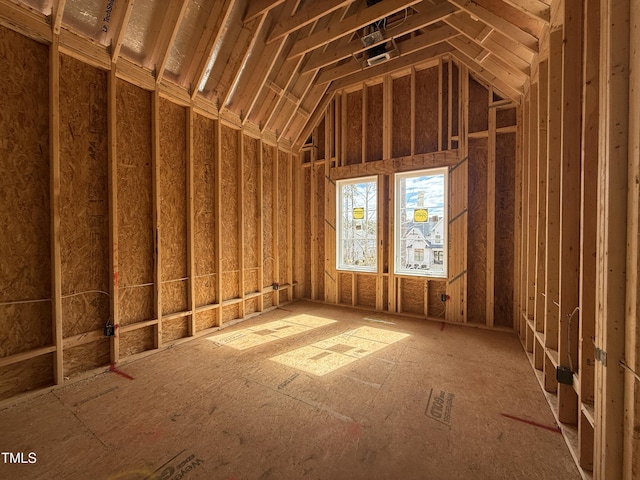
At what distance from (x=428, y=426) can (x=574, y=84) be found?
9.99 ft

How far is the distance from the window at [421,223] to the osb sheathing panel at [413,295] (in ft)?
0.60

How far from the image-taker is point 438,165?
4883mm

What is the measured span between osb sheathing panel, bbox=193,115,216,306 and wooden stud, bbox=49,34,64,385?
1645 mm

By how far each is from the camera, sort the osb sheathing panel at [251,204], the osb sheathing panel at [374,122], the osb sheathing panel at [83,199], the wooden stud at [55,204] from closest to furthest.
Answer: the wooden stud at [55,204], the osb sheathing panel at [83,199], the osb sheathing panel at [251,204], the osb sheathing panel at [374,122]

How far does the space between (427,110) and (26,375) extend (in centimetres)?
681

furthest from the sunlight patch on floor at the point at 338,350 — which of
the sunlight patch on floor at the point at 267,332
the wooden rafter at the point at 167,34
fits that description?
the wooden rafter at the point at 167,34

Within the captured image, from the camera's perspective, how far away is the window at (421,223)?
16.4 ft

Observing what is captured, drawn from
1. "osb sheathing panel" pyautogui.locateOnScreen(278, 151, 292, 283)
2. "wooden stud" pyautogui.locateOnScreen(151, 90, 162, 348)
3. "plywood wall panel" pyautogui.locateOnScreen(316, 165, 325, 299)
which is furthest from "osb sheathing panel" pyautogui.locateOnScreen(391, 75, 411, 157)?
"wooden stud" pyautogui.locateOnScreen(151, 90, 162, 348)

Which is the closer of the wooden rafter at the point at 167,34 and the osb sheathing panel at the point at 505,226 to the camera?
the wooden rafter at the point at 167,34

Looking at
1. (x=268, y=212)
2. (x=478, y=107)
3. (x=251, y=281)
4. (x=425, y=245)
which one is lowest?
(x=251, y=281)

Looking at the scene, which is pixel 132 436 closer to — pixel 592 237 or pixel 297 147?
pixel 592 237

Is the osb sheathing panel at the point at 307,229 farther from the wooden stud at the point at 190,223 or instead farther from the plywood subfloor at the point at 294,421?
the plywood subfloor at the point at 294,421

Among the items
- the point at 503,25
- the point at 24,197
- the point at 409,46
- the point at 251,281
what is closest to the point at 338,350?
the point at 251,281

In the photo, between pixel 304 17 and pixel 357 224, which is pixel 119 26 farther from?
pixel 357 224
